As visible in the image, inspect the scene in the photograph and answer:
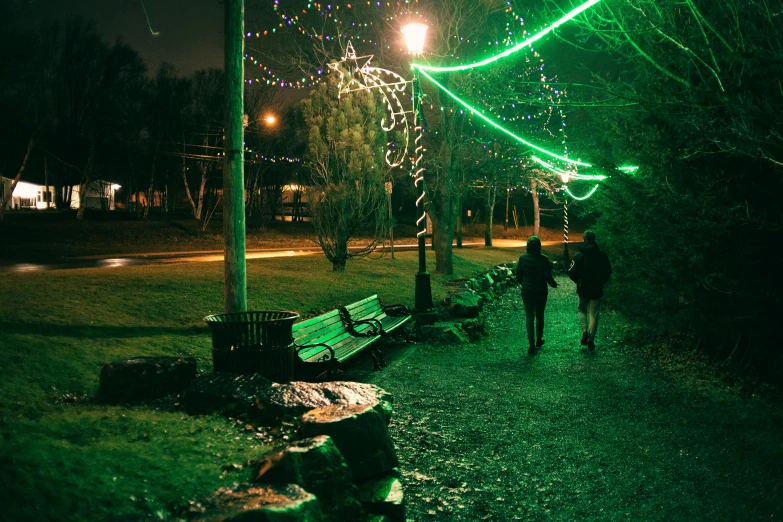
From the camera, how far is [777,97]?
739 cm

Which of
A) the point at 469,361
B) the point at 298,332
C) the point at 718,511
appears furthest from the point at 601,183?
the point at 718,511

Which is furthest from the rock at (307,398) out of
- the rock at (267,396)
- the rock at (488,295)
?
the rock at (488,295)

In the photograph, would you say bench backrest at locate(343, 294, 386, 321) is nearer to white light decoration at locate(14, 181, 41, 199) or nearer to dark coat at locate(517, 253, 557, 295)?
dark coat at locate(517, 253, 557, 295)

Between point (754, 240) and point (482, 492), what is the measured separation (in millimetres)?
4997

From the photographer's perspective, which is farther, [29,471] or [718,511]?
[718,511]

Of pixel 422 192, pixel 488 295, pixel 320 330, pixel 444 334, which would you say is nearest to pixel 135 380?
pixel 320 330

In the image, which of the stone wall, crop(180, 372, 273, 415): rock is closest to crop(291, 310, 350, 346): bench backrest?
crop(180, 372, 273, 415): rock

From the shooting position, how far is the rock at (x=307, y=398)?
5.40m

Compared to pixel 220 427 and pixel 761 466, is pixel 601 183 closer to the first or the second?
pixel 761 466

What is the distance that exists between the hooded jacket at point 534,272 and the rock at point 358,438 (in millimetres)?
6116

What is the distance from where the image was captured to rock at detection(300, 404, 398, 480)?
4.62 m

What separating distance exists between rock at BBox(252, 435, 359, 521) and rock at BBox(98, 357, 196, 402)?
2.11m

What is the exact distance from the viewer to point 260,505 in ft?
10.8

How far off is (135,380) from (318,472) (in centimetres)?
262
